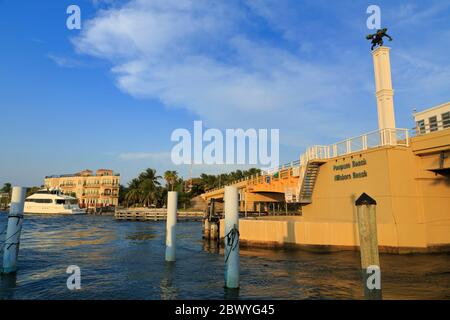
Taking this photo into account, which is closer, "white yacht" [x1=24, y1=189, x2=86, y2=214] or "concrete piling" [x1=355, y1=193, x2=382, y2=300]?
"concrete piling" [x1=355, y1=193, x2=382, y2=300]

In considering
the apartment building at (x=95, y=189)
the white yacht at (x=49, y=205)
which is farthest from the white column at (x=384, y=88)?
the apartment building at (x=95, y=189)

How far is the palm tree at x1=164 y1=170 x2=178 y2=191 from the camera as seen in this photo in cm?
10394

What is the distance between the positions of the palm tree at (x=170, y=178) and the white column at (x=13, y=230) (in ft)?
293

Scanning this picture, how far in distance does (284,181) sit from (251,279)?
833 inches

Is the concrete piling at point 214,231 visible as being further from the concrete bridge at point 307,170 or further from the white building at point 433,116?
the white building at point 433,116

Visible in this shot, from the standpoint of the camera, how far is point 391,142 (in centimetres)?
2034

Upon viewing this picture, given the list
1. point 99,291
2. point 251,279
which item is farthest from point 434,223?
point 99,291

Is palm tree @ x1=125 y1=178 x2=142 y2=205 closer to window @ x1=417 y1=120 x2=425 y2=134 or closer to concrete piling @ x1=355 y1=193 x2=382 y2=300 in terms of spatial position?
window @ x1=417 y1=120 x2=425 y2=134

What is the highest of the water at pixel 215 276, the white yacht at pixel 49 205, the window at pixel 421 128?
the window at pixel 421 128

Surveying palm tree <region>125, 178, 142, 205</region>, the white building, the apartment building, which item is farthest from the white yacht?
the white building

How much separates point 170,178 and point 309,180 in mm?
81163

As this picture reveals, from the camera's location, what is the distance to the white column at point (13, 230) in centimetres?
1345

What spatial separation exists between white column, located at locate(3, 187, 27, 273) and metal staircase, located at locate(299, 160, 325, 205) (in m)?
19.6

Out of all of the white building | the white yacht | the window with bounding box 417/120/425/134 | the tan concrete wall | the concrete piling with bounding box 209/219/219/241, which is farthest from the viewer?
the white yacht
